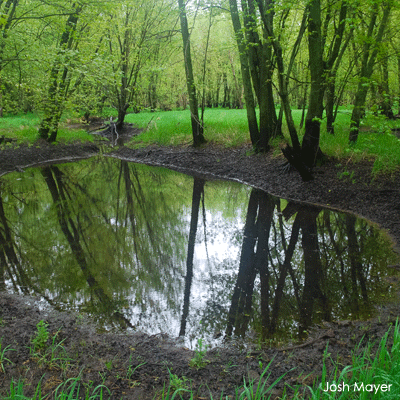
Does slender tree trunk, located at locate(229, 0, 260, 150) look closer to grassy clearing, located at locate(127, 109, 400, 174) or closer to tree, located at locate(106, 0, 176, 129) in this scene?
grassy clearing, located at locate(127, 109, 400, 174)

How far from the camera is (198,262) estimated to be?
6254 mm

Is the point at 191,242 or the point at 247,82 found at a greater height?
the point at 247,82

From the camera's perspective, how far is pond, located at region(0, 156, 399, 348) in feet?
14.9

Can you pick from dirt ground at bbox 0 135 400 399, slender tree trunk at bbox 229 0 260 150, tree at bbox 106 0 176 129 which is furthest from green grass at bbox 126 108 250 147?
dirt ground at bbox 0 135 400 399

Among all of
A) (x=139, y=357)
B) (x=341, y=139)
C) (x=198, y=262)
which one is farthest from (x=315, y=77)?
(x=139, y=357)

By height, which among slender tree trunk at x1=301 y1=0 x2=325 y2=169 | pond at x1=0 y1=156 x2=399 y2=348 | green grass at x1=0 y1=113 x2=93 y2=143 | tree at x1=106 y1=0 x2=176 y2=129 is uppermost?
tree at x1=106 y1=0 x2=176 y2=129

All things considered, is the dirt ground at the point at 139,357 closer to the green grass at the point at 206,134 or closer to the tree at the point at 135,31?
the green grass at the point at 206,134

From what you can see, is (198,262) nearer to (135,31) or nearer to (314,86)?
(314,86)

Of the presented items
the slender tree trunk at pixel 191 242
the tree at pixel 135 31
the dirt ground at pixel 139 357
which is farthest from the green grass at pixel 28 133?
the dirt ground at pixel 139 357

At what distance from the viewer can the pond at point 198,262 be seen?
4.53 metres

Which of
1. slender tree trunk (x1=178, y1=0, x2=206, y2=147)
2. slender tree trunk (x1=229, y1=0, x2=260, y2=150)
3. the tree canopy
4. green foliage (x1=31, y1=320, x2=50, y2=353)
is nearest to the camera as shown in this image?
green foliage (x1=31, y1=320, x2=50, y2=353)

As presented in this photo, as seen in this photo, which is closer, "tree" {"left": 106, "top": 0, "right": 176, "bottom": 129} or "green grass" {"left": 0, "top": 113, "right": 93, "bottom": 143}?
"green grass" {"left": 0, "top": 113, "right": 93, "bottom": 143}

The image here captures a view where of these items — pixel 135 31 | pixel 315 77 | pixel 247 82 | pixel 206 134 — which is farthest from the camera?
pixel 135 31

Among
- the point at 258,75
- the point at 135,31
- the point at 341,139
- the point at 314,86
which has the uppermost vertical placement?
the point at 135,31
